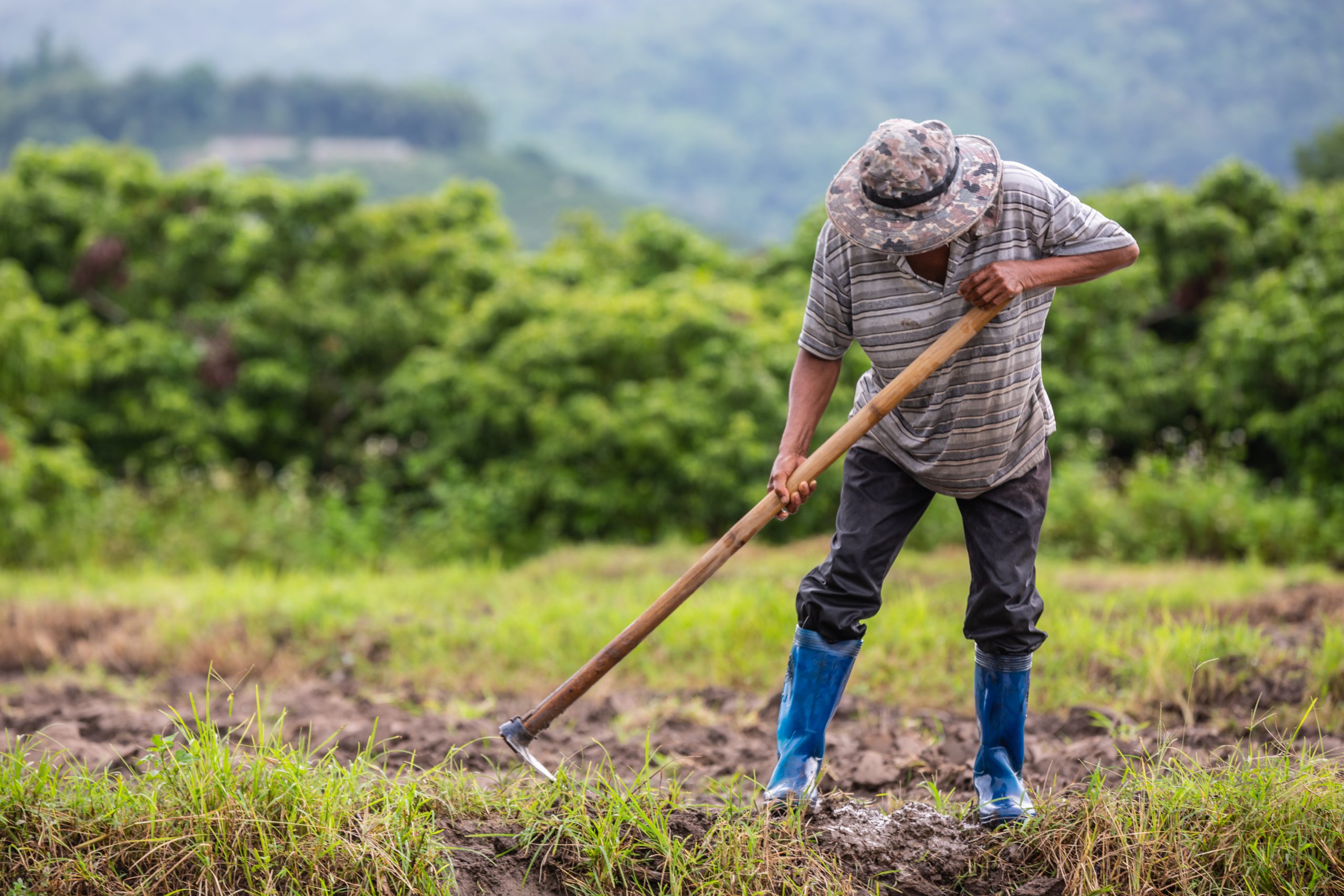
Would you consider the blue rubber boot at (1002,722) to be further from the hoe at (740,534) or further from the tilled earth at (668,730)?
the hoe at (740,534)

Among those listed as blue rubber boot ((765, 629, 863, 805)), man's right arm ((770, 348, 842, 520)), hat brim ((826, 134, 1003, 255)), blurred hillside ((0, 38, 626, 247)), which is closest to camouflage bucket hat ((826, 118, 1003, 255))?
hat brim ((826, 134, 1003, 255))

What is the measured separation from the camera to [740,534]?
9.49 ft

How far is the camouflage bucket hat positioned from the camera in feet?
8.55

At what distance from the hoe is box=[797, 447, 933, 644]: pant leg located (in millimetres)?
143

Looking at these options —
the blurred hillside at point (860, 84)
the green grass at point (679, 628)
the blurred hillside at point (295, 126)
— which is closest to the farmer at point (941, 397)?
the green grass at point (679, 628)

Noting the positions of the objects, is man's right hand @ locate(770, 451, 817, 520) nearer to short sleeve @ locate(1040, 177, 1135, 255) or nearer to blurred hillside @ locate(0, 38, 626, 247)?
short sleeve @ locate(1040, 177, 1135, 255)

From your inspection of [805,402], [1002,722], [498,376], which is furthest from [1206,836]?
[498,376]

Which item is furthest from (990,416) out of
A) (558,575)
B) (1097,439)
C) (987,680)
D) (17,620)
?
(1097,439)

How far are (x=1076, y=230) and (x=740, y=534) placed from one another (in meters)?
1.15

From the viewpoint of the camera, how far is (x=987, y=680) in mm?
→ 3059

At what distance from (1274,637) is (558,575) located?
4.54m

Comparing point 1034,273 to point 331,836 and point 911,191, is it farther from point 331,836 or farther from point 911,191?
point 331,836

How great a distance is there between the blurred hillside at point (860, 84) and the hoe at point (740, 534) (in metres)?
90.7

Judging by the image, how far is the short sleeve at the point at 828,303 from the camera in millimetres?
2914
